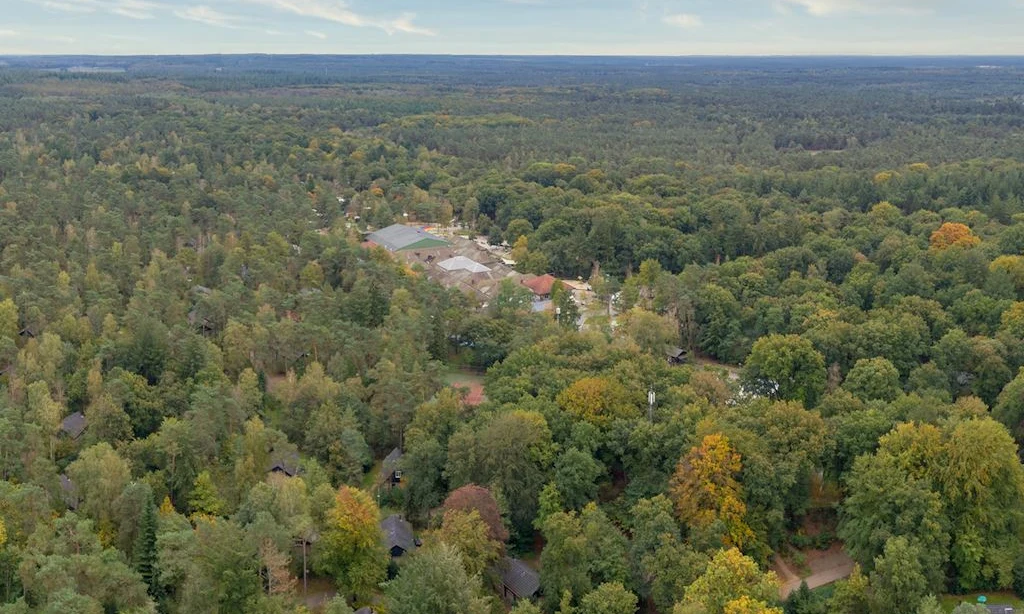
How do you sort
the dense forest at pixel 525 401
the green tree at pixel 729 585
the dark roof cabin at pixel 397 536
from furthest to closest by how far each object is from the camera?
the dark roof cabin at pixel 397 536 → the dense forest at pixel 525 401 → the green tree at pixel 729 585

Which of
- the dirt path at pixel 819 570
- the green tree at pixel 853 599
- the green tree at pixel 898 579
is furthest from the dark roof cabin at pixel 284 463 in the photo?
the green tree at pixel 898 579

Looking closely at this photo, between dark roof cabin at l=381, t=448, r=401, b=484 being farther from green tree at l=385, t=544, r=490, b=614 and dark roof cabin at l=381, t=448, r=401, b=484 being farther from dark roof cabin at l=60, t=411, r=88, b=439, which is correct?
dark roof cabin at l=60, t=411, r=88, b=439

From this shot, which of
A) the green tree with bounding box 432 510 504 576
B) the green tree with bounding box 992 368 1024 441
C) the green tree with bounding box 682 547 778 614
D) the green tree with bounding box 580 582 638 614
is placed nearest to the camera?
the green tree with bounding box 682 547 778 614

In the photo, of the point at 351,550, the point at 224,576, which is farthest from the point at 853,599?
the point at 224,576

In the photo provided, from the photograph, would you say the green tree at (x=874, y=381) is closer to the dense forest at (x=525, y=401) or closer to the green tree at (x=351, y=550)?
the dense forest at (x=525, y=401)

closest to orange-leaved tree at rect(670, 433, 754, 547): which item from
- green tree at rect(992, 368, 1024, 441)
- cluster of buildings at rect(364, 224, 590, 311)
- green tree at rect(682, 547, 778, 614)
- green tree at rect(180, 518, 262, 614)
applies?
green tree at rect(682, 547, 778, 614)

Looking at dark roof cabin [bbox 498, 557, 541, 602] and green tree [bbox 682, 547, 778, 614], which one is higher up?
green tree [bbox 682, 547, 778, 614]

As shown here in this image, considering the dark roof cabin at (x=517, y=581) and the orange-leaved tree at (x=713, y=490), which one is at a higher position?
the orange-leaved tree at (x=713, y=490)
